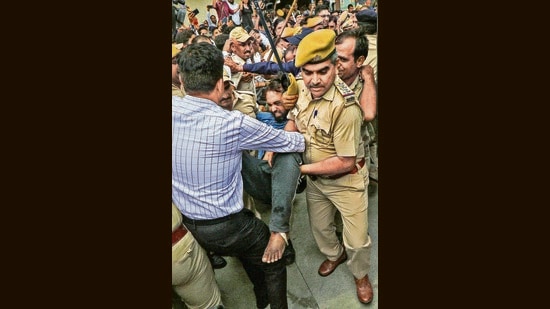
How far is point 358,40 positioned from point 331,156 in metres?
0.71

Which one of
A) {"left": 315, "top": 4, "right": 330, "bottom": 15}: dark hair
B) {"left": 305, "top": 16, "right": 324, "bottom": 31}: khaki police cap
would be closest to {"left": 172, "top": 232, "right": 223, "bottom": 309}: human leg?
{"left": 305, "top": 16, "right": 324, "bottom": 31}: khaki police cap

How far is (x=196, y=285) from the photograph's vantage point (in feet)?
11.7

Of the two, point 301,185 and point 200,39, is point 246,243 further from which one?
point 200,39

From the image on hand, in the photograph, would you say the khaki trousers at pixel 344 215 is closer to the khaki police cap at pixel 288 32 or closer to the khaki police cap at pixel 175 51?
the khaki police cap at pixel 288 32

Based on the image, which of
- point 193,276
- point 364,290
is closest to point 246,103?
point 193,276

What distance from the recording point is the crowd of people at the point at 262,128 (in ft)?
11.2

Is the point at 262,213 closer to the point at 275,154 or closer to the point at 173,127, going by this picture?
the point at 275,154

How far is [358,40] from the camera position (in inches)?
140

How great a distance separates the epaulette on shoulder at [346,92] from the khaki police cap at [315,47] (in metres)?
0.18

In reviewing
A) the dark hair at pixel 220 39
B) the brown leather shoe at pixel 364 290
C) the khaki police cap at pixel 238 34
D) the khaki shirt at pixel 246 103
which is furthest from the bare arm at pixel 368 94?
the brown leather shoe at pixel 364 290

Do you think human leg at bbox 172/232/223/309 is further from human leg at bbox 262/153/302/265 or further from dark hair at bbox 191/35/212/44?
dark hair at bbox 191/35/212/44

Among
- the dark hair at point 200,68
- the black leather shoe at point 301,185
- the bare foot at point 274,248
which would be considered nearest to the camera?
the dark hair at point 200,68

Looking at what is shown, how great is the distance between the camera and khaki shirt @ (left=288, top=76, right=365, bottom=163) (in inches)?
137
